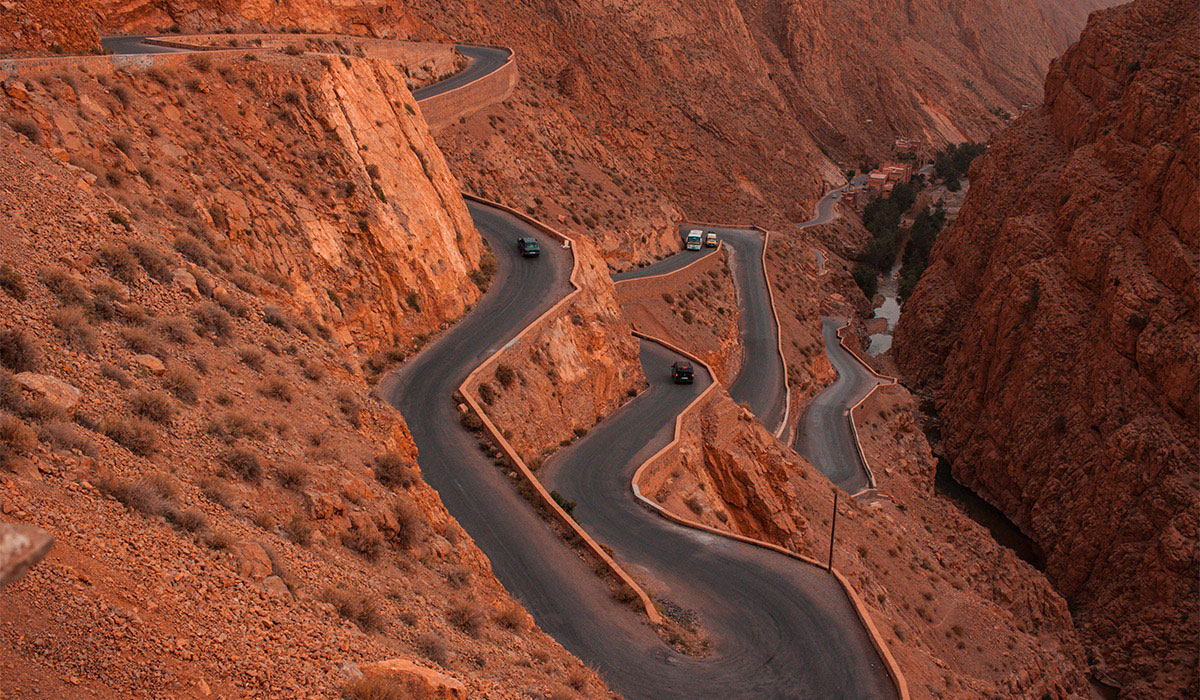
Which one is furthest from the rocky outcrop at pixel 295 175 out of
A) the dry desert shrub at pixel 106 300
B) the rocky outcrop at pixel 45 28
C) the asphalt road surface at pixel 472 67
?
the asphalt road surface at pixel 472 67

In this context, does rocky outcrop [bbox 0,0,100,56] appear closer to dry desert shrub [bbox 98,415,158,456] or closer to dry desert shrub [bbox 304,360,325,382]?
dry desert shrub [bbox 304,360,325,382]

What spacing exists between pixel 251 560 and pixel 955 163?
343ft

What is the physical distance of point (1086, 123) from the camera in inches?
1982

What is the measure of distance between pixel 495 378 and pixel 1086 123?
4416cm

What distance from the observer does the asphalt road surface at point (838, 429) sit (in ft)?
124

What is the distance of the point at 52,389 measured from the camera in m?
10.0

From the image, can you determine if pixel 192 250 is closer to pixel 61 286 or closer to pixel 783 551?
pixel 61 286

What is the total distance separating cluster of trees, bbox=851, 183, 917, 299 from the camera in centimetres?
7256

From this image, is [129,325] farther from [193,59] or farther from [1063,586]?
[1063,586]

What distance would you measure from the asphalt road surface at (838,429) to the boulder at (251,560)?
30.2m

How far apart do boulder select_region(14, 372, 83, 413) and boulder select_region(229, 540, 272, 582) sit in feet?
8.82

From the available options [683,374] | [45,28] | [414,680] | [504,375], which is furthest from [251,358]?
[683,374]

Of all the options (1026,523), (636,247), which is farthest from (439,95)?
(1026,523)

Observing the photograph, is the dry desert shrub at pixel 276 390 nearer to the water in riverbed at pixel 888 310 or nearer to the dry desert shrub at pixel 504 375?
the dry desert shrub at pixel 504 375
